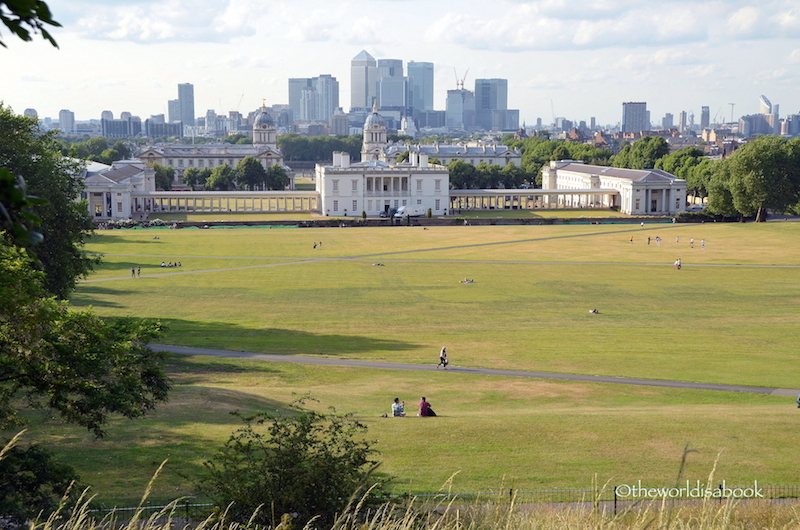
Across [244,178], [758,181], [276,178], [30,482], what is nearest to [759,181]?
[758,181]

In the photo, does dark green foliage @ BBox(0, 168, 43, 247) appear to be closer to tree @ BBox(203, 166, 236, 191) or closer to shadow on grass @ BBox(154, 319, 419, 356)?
shadow on grass @ BBox(154, 319, 419, 356)

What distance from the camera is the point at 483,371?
1328 inches

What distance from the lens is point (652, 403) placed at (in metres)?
28.0

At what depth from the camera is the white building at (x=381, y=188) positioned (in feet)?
434

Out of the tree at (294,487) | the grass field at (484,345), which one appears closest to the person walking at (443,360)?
the grass field at (484,345)

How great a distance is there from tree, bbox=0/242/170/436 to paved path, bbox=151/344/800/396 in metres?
A: 14.8

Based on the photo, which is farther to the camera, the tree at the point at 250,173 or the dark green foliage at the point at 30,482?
the tree at the point at 250,173

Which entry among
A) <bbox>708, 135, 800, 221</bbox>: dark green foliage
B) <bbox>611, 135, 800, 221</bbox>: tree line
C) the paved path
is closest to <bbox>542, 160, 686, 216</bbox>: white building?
<bbox>611, 135, 800, 221</bbox>: tree line

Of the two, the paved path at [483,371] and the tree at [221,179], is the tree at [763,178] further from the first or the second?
the tree at [221,179]

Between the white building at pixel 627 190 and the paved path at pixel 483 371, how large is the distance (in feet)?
331

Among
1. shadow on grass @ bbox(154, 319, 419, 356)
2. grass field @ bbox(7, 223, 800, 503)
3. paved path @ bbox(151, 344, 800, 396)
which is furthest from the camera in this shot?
shadow on grass @ bbox(154, 319, 419, 356)

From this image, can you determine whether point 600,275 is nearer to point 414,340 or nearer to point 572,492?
point 414,340

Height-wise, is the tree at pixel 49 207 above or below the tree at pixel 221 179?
below

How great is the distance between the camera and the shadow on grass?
37.3 m
